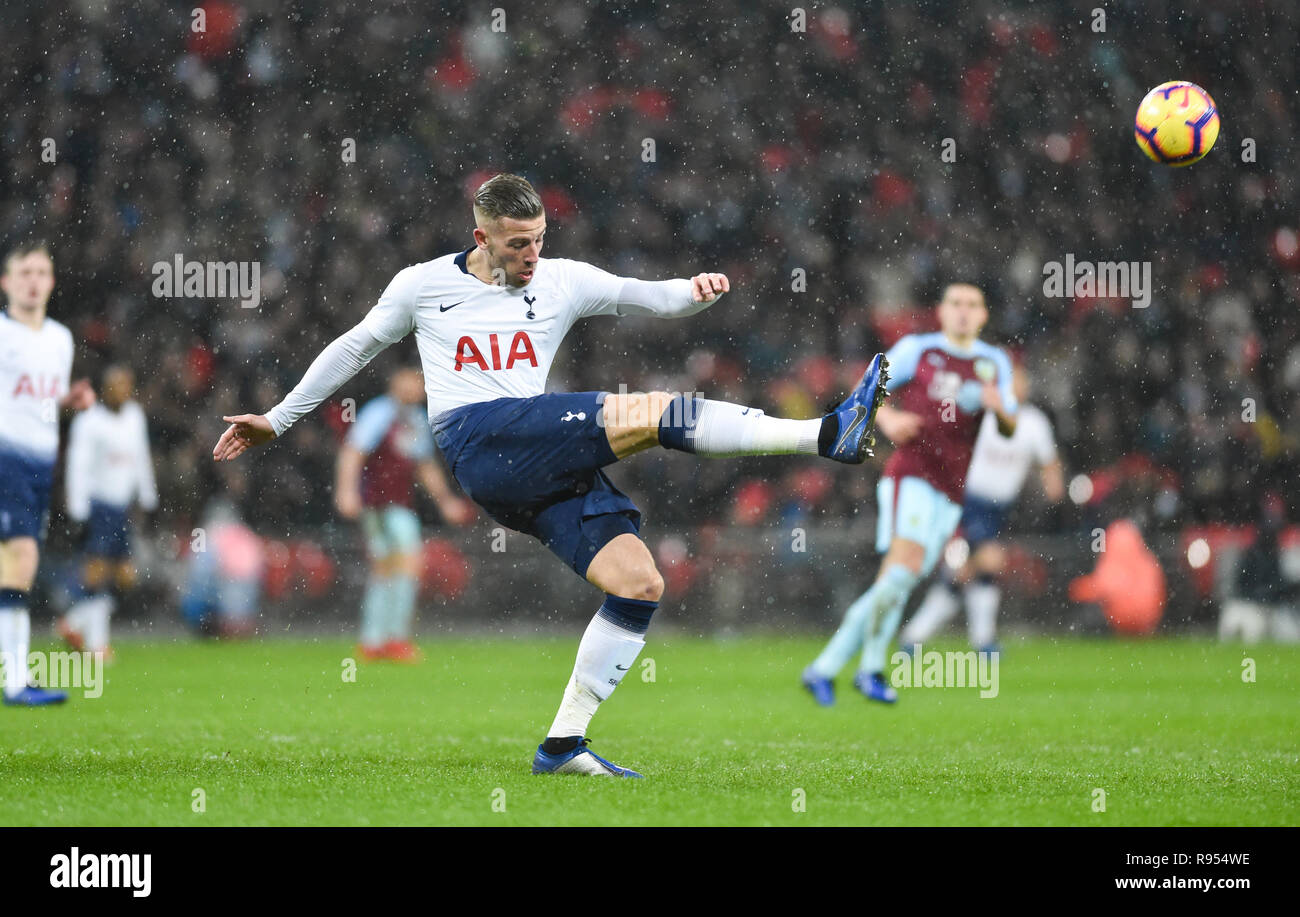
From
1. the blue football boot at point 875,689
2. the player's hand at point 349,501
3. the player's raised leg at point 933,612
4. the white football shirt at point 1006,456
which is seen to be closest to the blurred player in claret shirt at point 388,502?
the player's hand at point 349,501

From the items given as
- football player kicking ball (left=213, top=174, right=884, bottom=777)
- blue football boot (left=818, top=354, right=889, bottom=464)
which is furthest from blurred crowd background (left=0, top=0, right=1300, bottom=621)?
blue football boot (left=818, top=354, right=889, bottom=464)

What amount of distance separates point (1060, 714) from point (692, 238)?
10.2 meters

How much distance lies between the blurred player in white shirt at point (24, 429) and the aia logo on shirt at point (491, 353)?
3.38 meters

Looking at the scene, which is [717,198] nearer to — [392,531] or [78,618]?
[392,531]

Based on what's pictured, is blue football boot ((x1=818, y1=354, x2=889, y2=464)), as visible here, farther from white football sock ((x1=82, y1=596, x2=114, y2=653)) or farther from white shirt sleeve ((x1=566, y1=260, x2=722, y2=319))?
white football sock ((x1=82, y1=596, x2=114, y2=653))

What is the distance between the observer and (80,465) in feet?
36.1

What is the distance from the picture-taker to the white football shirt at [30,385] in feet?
26.3

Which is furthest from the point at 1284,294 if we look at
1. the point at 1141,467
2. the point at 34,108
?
the point at 34,108

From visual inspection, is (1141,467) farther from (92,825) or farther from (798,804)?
(92,825)

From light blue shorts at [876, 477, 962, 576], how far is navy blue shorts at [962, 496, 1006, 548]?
9.77 ft

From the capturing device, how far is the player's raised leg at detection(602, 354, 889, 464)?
482 cm

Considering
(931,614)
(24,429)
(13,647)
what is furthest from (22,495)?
(931,614)

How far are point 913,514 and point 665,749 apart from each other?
2741mm

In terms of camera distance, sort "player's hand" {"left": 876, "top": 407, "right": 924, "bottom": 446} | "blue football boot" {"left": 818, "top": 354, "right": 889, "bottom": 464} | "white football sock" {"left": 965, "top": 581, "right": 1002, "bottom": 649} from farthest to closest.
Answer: "white football sock" {"left": 965, "top": 581, "right": 1002, "bottom": 649}, "player's hand" {"left": 876, "top": 407, "right": 924, "bottom": 446}, "blue football boot" {"left": 818, "top": 354, "right": 889, "bottom": 464}
